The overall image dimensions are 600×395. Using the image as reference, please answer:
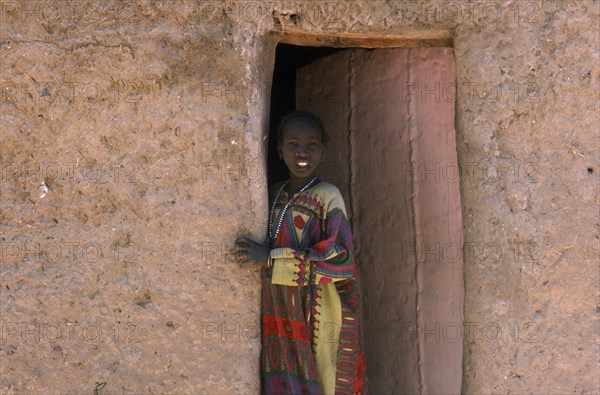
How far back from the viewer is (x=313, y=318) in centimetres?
411

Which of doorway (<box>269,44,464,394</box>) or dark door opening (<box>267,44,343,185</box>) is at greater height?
dark door opening (<box>267,44,343,185</box>)

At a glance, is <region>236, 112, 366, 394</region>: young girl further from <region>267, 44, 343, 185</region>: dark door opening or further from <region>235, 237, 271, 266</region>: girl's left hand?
<region>267, 44, 343, 185</region>: dark door opening

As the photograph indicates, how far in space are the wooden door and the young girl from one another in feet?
1.75

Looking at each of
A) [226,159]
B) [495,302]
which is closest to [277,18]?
[226,159]

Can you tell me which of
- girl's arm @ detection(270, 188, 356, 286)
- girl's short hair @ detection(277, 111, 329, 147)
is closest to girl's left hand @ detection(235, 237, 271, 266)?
girl's arm @ detection(270, 188, 356, 286)

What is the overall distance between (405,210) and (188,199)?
1264 millimetres

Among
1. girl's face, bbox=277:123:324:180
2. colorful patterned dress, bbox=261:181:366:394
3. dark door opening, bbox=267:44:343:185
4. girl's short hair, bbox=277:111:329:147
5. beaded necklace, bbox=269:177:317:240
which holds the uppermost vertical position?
dark door opening, bbox=267:44:343:185

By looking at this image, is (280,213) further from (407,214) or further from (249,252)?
(407,214)

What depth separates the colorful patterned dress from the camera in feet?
13.3

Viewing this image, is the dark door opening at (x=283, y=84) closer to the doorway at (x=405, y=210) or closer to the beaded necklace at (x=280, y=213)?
the doorway at (x=405, y=210)

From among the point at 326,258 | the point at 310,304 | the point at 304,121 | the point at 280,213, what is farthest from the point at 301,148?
the point at 310,304

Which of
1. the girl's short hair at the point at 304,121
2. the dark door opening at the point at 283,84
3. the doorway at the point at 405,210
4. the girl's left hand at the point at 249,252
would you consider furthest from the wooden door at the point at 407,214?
the girl's left hand at the point at 249,252

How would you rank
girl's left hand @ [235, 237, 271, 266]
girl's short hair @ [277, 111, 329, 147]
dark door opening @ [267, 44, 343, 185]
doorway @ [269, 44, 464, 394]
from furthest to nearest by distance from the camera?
dark door opening @ [267, 44, 343, 185] < doorway @ [269, 44, 464, 394] < girl's short hair @ [277, 111, 329, 147] < girl's left hand @ [235, 237, 271, 266]

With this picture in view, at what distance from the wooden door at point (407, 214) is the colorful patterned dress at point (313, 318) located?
56 cm
